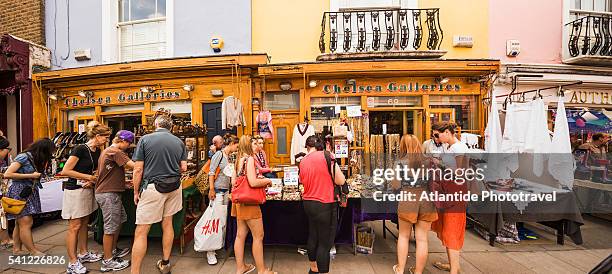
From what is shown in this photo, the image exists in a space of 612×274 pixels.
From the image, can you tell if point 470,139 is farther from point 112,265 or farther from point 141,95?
point 141,95

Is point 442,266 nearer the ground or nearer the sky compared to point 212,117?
nearer the ground

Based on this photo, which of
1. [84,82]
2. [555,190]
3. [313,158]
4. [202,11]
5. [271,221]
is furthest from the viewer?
[84,82]

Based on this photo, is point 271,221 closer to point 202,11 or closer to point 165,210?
point 165,210

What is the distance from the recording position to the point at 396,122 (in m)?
7.16

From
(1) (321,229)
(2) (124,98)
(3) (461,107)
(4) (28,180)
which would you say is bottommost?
(1) (321,229)

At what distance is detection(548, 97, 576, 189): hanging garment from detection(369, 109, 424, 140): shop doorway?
8.91ft

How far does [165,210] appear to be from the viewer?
3.39 metres

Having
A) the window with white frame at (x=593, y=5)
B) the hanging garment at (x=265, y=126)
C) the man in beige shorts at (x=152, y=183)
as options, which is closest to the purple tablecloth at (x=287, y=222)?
the man in beige shorts at (x=152, y=183)

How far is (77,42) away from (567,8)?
13816mm

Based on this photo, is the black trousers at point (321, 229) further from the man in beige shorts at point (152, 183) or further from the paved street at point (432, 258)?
the man in beige shorts at point (152, 183)

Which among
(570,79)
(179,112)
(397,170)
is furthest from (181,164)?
(570,79)

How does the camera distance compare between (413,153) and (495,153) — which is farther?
(495,153)

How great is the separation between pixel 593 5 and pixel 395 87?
6328 millimetres

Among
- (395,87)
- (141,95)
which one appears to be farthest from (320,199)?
(141,95)
